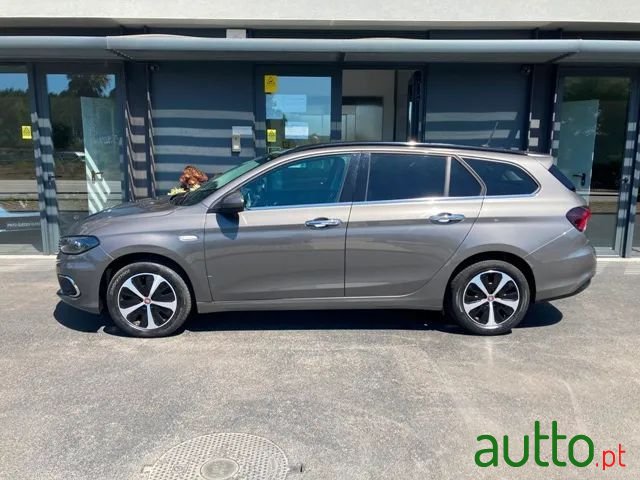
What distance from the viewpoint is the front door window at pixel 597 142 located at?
290 inches

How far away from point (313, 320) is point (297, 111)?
374 centimetres

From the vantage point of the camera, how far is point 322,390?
349cm

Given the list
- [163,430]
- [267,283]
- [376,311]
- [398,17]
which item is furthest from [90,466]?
[398,17]

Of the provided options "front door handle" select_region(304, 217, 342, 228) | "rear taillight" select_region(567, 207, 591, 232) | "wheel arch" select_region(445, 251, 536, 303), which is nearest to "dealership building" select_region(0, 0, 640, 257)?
"rear taillight" select_region(567, 207, 591, 232)

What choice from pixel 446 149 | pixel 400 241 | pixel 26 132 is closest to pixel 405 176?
pixel 446 149

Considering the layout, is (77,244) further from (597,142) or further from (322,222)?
(597,142)

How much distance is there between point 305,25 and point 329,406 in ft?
17.8

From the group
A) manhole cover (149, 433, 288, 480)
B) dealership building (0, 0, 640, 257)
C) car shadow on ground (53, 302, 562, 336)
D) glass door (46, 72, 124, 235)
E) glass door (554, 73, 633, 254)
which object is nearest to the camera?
manhole cover (149, 433, 288, 480)

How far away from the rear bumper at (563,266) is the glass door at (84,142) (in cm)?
585

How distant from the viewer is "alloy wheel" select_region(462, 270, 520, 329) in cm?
437

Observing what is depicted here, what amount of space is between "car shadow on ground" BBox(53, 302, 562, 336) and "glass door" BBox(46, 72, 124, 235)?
2.90 metres

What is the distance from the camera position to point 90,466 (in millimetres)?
2684

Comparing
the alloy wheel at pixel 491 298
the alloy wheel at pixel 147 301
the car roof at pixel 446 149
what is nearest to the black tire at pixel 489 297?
the alloy wheel at pixel 491 298

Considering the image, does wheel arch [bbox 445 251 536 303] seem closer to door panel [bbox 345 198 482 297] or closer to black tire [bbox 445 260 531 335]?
black tire [bbox 445 260 531 335]
